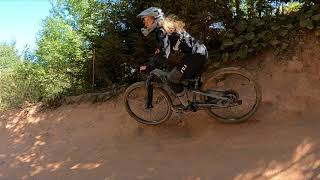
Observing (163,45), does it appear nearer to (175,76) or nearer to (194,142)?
(175,76)

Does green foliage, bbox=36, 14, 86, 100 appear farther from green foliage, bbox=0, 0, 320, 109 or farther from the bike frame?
the bike frame

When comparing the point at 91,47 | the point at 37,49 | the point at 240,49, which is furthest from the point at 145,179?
the point at 37,49

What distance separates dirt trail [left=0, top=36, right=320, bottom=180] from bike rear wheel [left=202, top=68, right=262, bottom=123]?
0.16m

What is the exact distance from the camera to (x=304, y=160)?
544 centimetres

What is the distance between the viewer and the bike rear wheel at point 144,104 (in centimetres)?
697

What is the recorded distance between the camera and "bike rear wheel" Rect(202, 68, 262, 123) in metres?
6.39

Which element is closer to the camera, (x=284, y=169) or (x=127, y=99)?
(x=284, y=169)

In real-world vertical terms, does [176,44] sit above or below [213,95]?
above

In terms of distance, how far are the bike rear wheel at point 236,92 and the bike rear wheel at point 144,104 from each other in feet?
2.30

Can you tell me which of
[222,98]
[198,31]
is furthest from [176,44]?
[198,31]

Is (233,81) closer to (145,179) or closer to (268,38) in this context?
(268,38)

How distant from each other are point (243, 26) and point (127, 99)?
2.41 metres

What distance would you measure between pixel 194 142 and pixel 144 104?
3.90ft

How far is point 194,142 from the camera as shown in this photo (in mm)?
6605
